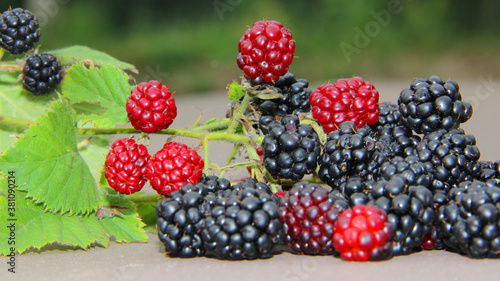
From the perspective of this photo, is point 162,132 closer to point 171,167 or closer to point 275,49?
point 171,167

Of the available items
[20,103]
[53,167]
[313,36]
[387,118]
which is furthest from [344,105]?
[313,36]

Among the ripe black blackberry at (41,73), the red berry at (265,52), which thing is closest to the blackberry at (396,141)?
the red berry at (265,52)

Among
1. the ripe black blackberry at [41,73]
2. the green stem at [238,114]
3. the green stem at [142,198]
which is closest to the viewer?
the green stem at [238,114]

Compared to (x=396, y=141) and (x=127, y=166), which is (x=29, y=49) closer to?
(x=127, y=166)

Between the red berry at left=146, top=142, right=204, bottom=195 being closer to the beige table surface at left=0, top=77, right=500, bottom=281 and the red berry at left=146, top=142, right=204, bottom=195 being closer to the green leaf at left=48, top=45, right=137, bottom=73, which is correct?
the beige table surface at left=0, top=77, right=500, bottom=281

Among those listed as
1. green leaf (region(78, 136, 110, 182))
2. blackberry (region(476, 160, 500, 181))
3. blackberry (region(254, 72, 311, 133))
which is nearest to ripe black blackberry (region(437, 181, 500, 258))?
blackberry (region(476, 160, 500, 181))

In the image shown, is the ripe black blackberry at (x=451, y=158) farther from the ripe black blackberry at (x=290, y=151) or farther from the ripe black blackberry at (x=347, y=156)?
the ripe black blackberry at (x=290, y=151)
